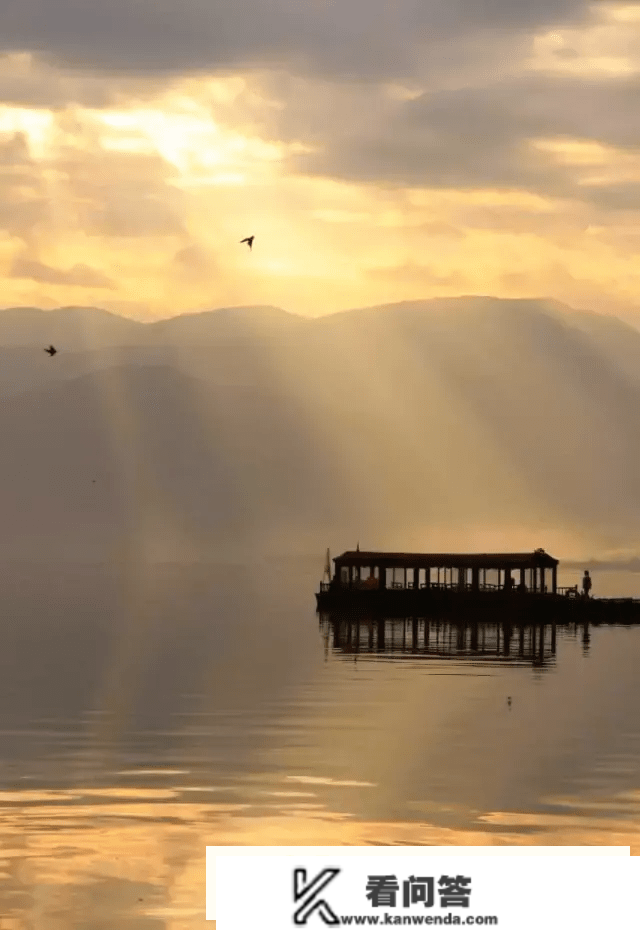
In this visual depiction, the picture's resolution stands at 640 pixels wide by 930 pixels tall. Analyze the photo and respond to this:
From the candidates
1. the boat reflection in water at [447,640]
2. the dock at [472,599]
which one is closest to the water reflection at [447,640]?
the boat reflection in water at [447,640]

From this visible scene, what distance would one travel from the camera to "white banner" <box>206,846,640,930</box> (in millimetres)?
32375

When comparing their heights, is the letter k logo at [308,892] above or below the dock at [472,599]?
below

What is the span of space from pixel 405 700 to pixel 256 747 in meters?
20.3

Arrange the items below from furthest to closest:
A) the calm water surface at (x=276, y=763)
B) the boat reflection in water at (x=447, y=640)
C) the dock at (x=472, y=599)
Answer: the dock at (x=472, y=599)
the boat reflection in water at (x=447, y=640)
the calm water surface at (x=276, y=763)

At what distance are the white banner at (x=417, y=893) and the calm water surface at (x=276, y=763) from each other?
241 inches

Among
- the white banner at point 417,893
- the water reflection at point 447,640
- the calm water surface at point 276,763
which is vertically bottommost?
the white banner at point 417,893

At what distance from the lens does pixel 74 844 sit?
46281 millimetres

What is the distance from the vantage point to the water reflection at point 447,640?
397 ft

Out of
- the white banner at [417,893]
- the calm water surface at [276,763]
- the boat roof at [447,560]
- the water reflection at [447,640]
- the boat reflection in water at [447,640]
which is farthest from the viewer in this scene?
the boat roof at [447,560]

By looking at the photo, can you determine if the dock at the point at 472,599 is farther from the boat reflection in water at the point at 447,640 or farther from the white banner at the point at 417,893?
the white banner at the point at 417,893

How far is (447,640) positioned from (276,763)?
78.7 meters

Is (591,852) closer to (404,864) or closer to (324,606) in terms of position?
(404,864)

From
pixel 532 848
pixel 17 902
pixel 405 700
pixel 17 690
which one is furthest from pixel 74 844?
pixel 17 690

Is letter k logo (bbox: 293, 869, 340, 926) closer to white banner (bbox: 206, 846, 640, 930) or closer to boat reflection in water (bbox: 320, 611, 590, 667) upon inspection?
white banner (bbox: 206, 846, 640, 930)
